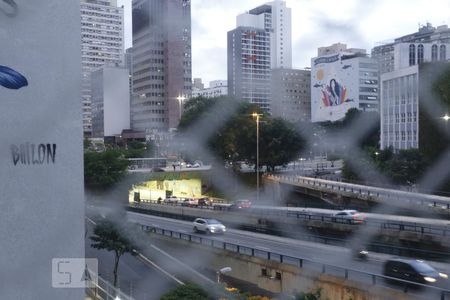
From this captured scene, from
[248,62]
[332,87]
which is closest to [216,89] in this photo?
[248,62]

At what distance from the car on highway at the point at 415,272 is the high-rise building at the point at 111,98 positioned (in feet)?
5.70

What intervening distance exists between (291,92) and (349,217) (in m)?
2.86

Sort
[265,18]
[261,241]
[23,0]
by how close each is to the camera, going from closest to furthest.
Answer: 1. [23,0]
2. [265,18]
3. [261,241]

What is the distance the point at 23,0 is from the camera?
81 cm

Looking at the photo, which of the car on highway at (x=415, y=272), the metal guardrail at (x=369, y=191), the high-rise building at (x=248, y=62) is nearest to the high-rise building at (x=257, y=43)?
the high-rise building at (x=248, y=62)

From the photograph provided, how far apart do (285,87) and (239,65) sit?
0.22m

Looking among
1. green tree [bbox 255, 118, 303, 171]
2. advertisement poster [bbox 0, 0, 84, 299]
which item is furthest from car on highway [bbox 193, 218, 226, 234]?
advertisement poster [bbox 0, 0, 84, 299]

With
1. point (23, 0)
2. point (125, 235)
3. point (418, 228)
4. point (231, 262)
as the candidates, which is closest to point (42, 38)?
point (23, 0)

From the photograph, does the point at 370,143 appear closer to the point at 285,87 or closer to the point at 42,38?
the point at 285,87

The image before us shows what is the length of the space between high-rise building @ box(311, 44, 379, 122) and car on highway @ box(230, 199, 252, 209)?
5.14 feet

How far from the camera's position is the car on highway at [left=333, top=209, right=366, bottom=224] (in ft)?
13.0

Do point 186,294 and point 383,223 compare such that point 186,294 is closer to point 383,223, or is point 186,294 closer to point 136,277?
point 136,277

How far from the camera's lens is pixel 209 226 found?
11.4ft

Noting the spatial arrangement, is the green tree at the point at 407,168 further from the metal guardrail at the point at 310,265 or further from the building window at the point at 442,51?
the metal guardrail at the point at 310,265
